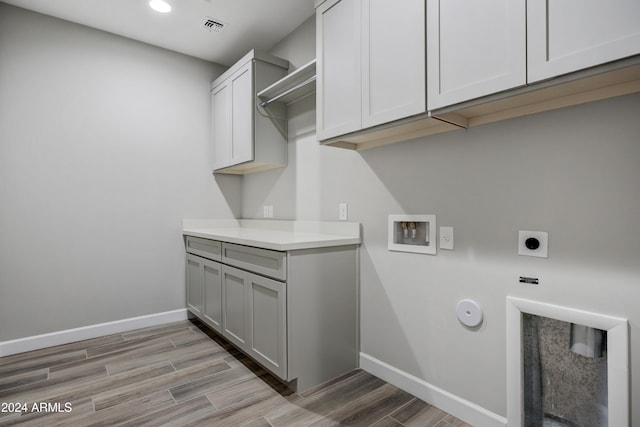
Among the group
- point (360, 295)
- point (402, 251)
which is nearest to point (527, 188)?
point (402, 251)

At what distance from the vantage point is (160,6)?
2.48 metres

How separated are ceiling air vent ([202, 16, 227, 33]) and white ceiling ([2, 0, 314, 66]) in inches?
1.1

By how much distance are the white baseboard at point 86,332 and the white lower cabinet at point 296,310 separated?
1.06 metres

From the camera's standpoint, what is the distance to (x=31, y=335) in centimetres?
256

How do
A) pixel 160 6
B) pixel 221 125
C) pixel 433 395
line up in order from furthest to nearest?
pixel 221 125, pixel 160 6, pixel 433 395

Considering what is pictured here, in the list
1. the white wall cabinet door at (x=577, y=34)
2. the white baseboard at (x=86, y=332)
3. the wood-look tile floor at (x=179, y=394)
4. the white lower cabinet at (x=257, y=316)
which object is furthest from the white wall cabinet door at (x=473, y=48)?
the white baseboard at (x=86, y=332)

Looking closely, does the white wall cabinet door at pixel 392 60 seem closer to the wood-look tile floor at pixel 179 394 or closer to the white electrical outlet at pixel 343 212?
the white electrical outlet at pixel 343 212

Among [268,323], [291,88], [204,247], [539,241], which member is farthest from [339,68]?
[204,247]

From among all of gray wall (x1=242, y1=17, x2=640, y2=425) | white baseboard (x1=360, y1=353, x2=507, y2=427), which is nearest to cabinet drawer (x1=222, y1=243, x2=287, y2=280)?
gray wall (x1=242, y1=17, x2=640, y2=425)

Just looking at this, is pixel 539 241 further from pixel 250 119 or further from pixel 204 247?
pixel 204 247

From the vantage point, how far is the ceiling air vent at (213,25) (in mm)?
2664

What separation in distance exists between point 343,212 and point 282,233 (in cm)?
62

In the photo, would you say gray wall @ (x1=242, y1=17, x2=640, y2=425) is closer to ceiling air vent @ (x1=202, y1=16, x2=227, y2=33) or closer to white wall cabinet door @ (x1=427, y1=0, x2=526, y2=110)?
white wall cabinet door @ (x1=427, y1=0, x2=526, y2=110)

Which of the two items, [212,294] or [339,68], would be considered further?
[212,294]
